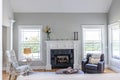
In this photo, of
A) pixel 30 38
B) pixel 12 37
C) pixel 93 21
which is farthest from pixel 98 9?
pixel 12 37

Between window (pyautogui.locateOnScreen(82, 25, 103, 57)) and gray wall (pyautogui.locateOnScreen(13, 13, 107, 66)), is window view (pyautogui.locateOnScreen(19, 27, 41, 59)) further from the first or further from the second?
window (pyautogui.locateOnScreen(82, 25, 103, 57))

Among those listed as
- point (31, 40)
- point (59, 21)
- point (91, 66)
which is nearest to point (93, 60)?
point (91, 66)

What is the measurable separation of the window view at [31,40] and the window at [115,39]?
132 inches

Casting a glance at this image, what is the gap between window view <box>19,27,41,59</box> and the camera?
899 cm

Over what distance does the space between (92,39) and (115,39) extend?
4.14ft

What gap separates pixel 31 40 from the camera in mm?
9047

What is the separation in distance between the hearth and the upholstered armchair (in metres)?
1.16

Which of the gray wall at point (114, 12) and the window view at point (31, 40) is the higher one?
the gray wall at point (114, 12)

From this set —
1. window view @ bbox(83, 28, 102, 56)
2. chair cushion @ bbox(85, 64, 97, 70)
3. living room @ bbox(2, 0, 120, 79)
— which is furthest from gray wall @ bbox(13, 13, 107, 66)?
chair cushion @ bbox(85, 64, 97, 70)

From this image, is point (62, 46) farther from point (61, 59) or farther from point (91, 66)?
point (91, 66)

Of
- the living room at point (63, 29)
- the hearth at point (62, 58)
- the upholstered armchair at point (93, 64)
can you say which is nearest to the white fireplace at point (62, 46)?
the living room at point (63, 29)

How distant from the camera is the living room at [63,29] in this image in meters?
8.69

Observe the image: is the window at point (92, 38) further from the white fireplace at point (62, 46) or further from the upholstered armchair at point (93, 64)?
the upholstered armchair at point (93, 64)

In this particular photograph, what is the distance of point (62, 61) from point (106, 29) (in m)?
2.61
